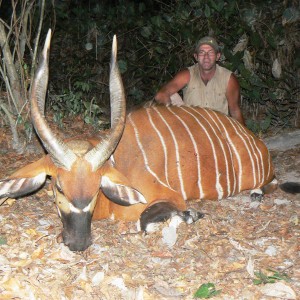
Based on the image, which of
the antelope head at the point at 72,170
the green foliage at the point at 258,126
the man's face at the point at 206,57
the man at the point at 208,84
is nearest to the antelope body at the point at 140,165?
the antelope head at the point at 72,170

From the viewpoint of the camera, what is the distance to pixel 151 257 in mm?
3273

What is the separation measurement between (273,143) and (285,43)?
2.09 metres

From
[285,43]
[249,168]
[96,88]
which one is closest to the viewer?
[249,168]

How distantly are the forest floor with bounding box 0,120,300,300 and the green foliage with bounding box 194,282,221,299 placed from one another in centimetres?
3

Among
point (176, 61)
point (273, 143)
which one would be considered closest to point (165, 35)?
point (176, 61)

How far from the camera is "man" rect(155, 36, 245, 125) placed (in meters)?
5.40

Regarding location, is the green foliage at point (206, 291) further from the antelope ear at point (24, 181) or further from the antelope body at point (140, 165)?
the antelope ear at point (24, 181)

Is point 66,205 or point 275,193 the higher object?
point 66,205

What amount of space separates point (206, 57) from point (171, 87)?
0.49 metres

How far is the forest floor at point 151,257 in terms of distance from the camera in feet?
9.27

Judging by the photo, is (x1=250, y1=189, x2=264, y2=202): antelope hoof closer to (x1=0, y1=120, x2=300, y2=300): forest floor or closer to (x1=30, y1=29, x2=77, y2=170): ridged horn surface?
(x1=0, y1=120, x2=300, y2=300): forest floor

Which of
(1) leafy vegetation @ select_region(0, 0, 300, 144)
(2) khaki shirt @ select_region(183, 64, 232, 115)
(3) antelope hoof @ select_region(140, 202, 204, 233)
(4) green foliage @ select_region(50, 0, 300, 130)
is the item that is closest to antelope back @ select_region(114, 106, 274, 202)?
(3) antelope hoof @ select_region(140, 202, 204, 233)

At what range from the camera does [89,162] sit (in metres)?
3.15

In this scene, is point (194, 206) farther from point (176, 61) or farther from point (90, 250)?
point (176, 61)
